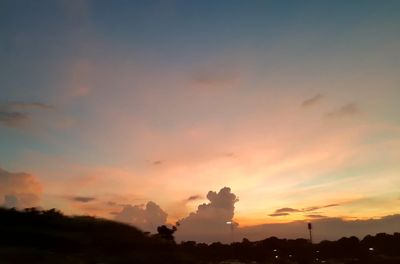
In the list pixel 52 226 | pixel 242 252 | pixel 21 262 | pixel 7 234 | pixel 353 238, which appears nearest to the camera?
pixel 21 262

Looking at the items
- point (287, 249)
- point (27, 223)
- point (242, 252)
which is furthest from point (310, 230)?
point (27, 223)

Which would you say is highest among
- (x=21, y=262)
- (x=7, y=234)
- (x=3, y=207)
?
(x=3, y=207)

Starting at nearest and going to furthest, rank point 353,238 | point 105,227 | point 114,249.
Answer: point 114,249
point 105,227
point 353,238

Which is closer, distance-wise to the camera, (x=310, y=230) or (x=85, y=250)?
(x=85, y=250)

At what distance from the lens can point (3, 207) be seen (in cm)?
2995

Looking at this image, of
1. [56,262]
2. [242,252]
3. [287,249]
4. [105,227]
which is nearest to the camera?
[56,262]

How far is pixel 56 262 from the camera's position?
20.8 metres

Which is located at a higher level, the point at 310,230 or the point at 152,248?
the point at 310,230

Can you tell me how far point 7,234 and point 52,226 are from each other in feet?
14.7

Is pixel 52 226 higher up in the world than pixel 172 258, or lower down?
higher up

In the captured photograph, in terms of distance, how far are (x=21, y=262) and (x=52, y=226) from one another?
9.93 meters

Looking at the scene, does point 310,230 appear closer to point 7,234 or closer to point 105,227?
point 105,227

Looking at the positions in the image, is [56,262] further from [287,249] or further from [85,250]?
[287,249]

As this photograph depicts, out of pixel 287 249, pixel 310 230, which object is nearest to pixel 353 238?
pixel 287 249
